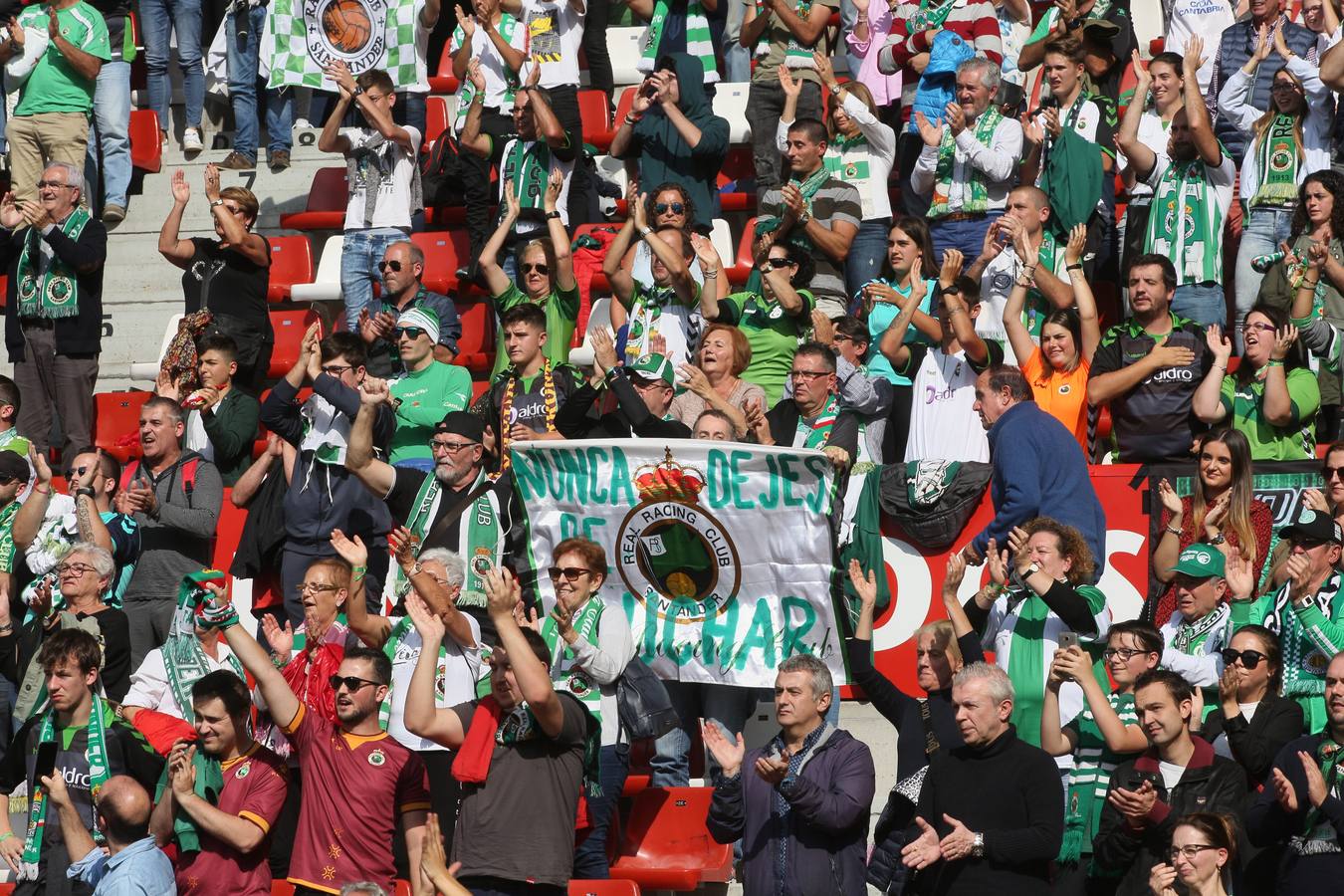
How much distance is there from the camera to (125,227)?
49.0 ft

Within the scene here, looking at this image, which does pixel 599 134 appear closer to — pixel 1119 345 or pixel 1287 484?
pixel 1119 345

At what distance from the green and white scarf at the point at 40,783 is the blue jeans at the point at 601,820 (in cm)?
204

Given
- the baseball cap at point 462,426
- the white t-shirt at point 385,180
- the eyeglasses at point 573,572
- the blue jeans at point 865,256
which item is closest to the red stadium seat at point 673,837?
the eyeglasses at point 573,572

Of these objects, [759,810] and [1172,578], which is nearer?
[759,810]

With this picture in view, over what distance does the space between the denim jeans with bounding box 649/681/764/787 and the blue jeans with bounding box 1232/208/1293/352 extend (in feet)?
12.6

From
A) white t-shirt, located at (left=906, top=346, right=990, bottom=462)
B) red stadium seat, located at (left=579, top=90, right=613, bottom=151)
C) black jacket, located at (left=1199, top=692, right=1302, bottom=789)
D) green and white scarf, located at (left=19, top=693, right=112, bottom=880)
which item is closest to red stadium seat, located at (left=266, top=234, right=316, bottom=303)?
red stadium seat, located at (left=579, top=90, right=613, bottom=151)

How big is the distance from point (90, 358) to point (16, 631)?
8.59 feet

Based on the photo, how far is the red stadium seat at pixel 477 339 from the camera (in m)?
13.1

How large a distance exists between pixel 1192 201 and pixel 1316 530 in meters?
3.32

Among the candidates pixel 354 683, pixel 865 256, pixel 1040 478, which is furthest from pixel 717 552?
pixel 865 256

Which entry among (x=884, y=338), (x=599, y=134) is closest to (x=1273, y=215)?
(x=884, y=338)

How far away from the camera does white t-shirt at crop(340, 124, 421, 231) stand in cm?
1324

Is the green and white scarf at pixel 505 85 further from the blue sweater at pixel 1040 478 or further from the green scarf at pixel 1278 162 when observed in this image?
the blue sweater at pixel 1040 478

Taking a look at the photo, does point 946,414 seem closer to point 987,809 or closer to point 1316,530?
point 1316,530
